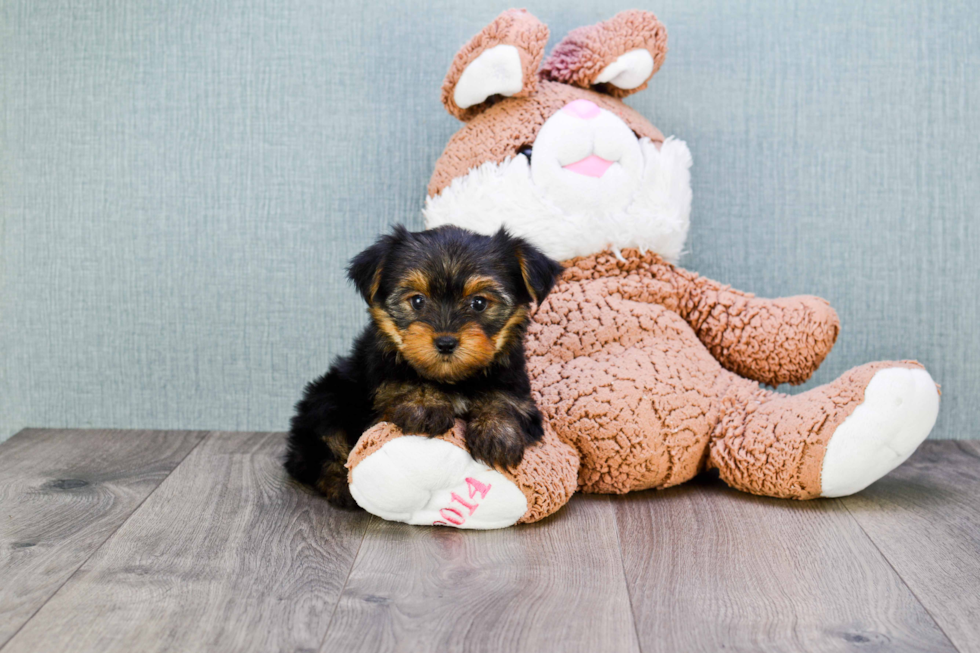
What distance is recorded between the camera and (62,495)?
238 centimetres

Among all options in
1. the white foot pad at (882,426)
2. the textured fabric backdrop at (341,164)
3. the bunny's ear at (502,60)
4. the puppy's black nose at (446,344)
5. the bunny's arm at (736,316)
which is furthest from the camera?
the textured fabric backdrop at (341,164)

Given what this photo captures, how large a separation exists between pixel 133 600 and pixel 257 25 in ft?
6.68

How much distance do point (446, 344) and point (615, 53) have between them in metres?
1.17

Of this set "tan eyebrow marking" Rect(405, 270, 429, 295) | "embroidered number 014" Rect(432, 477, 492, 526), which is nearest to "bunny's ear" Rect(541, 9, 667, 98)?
"tan eyebrow marking" Rect(405, 270, 429, 295)

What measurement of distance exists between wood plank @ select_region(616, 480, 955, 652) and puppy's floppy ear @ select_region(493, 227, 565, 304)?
643 millimetres

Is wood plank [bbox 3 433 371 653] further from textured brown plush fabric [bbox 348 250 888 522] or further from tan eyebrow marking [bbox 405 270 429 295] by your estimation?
tan eyebrow marking [bbox 405 270 429 295]

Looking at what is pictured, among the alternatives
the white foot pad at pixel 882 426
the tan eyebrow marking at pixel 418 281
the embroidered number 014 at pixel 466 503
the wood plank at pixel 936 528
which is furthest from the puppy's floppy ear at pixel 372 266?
the wood plank at pixel 936 528

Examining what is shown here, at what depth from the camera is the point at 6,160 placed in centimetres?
300

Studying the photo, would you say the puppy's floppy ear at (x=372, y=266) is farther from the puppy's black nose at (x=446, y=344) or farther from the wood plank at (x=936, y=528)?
the wood plank at (x=936, y=528)

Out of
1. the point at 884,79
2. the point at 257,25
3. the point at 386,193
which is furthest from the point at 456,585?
the point at 884,79

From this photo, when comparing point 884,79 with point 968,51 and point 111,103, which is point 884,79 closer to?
point 968,51

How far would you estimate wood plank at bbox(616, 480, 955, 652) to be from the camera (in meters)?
1.58

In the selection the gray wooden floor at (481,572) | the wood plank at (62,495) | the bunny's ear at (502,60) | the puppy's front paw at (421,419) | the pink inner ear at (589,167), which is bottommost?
the wood plank at (62,495)

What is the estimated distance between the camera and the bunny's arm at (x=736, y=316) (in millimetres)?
2504
